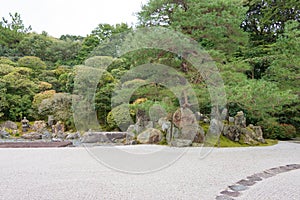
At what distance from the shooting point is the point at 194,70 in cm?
618

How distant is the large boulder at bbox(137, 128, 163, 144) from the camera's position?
6824mm

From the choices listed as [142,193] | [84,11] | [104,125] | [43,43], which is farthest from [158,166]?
[43,43]

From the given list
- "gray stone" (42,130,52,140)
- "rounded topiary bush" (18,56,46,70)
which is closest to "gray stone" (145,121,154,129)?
"gray stone" (42,130,52,140)

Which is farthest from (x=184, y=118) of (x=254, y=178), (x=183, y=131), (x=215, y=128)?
(x=254, y=178)

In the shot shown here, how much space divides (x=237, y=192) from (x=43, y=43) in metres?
17.5

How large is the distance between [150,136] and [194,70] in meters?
2.30

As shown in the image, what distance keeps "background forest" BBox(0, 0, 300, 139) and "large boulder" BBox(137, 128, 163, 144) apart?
0.78 meters

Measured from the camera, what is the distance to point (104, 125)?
1114 cm

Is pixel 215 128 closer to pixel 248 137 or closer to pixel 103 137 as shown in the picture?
pixel 248 137

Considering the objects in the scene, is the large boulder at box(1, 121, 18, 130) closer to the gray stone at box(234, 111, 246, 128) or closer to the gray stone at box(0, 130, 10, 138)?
the gray stone at box(0, 130, 10, 138)

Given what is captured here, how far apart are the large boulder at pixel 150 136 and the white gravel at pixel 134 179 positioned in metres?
1.94

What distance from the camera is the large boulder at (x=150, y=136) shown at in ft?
22.4

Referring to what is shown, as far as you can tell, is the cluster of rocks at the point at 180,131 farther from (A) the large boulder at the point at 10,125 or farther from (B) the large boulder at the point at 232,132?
(A) the large boulder at the point at 10,125

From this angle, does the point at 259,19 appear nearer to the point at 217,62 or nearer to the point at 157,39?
the point at 217,62
